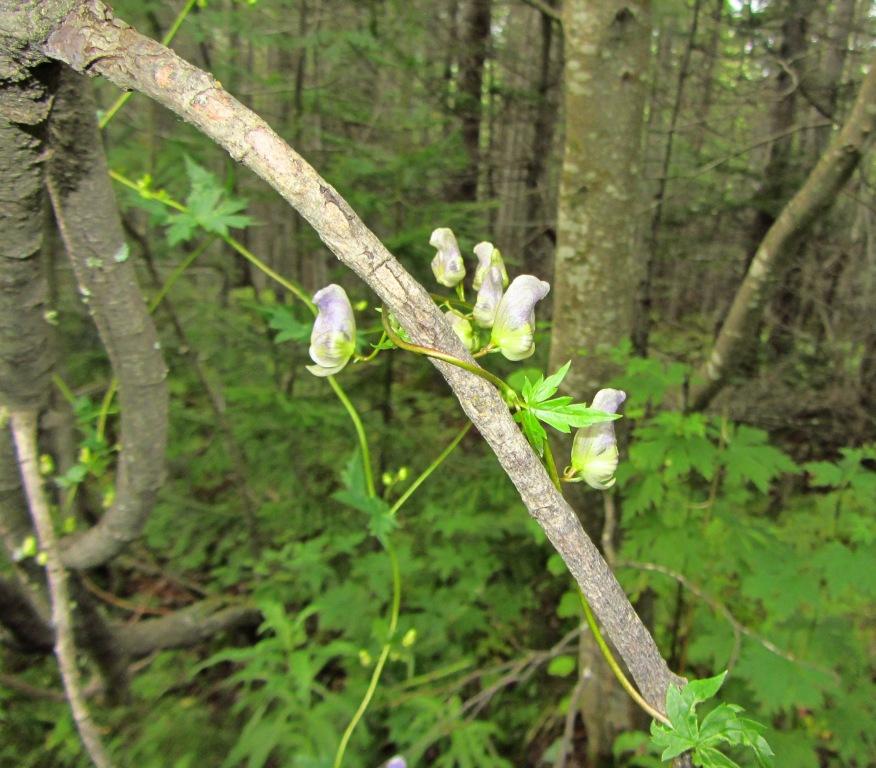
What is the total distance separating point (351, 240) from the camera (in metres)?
0.55

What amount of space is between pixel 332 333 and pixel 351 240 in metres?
0.30

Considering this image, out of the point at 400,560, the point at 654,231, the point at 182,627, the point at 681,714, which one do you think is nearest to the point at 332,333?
the point at 681,714

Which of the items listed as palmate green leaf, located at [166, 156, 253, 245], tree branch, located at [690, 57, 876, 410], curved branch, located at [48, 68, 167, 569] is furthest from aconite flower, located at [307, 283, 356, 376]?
tree branch, located at [690, 57, 876, 410]

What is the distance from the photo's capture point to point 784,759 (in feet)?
7.78

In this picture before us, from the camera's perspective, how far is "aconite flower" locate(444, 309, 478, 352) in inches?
34.4

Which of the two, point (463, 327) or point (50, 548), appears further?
point (50, 548)

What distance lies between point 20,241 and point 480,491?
324cm

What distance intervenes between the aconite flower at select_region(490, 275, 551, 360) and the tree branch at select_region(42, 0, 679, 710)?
0.20 meters

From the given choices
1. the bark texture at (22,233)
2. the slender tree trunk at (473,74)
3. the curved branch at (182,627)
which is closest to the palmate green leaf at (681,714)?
the bark texture at (22,233)

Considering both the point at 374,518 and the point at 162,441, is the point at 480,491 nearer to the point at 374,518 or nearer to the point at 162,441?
the point at 374,518

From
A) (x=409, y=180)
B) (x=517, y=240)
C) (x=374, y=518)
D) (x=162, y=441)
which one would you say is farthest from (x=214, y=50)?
(x=517, y=240)

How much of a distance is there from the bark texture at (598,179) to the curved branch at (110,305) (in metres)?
1.51

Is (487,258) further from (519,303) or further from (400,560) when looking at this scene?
(400,560)

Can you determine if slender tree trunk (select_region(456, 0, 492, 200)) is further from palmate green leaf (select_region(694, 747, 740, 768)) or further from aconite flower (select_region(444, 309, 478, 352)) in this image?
palmate green leaf (select_region(694, 747, 740, 768))
